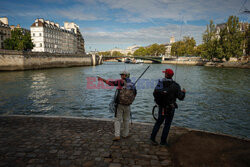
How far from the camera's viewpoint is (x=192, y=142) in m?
4.92

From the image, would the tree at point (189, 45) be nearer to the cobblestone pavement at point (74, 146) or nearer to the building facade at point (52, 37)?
the building facade at point (52, 37)

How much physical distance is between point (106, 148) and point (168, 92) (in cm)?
197

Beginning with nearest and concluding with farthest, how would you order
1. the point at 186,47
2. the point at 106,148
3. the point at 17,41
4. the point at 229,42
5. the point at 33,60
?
1. the point at 106,148
2. the point at 33,60
3. the point at 17,41
4. the point at 229,42
5. the point at 186,47

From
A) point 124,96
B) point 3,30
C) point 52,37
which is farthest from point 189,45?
point 124,96

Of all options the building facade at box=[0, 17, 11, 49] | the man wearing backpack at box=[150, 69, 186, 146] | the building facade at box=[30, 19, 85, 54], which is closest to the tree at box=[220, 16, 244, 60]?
the building facade at box=[30, 19, 85, 54]

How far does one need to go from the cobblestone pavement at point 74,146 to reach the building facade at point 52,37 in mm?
71778

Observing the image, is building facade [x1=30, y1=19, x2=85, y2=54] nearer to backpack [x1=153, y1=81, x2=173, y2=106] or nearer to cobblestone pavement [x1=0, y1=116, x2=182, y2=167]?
cobblestone pavement [x1=0, y1=116, x2=182, y2=167]

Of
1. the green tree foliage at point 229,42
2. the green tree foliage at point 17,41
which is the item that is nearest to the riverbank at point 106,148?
the green tree foliage at point 17,41

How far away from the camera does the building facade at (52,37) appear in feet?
255

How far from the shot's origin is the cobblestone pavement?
408 centimetres

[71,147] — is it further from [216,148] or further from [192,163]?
[216,148]

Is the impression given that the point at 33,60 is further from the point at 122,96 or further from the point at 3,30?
the point at 122,96

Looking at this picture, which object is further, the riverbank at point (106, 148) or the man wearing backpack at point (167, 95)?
the man wearing backpack at point (167, 95)

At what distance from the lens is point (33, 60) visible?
155 feet
